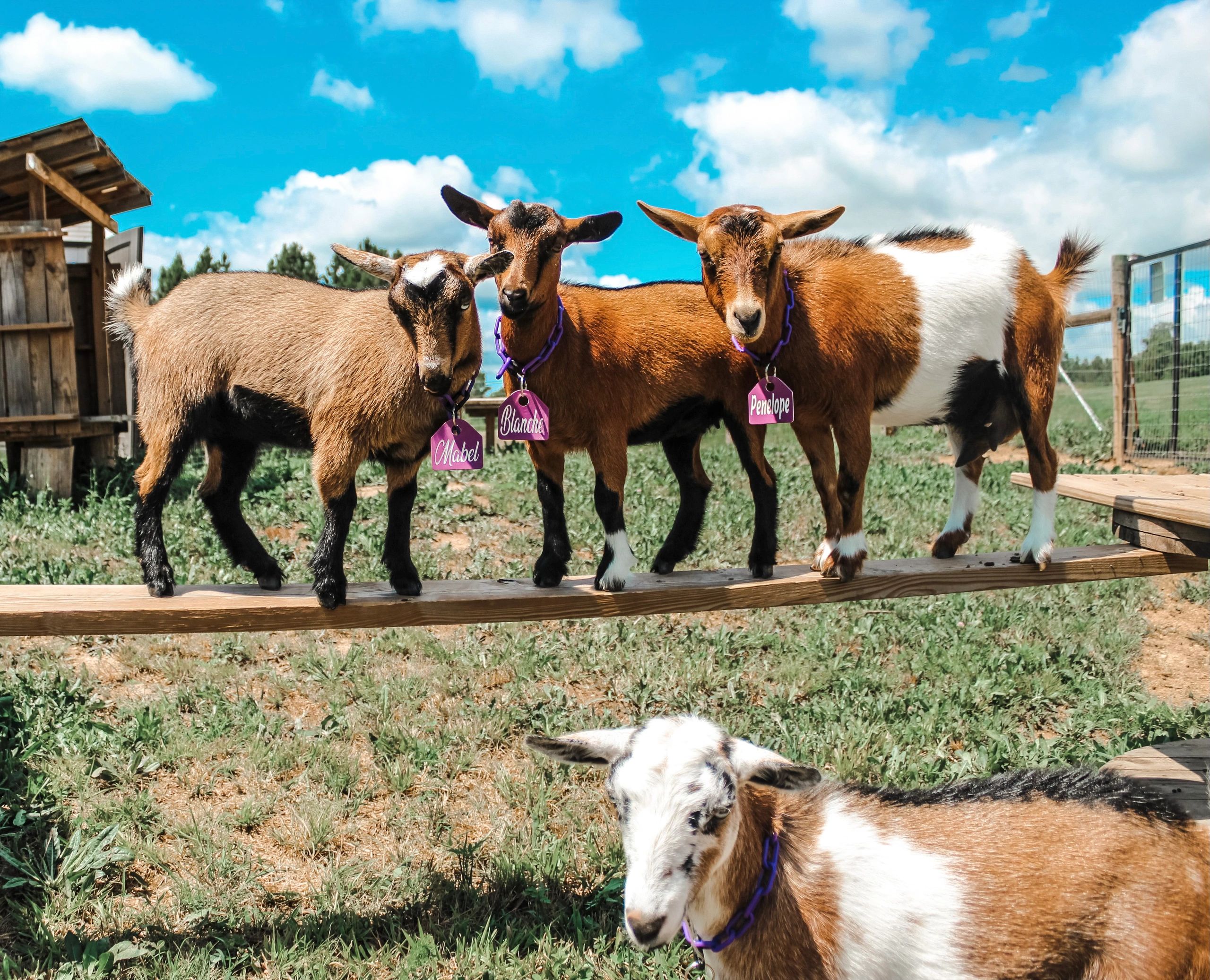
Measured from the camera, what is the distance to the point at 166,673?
4781mm

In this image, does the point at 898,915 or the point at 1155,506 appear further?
the point at 1155,506

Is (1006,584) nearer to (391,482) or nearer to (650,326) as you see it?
(650,326)

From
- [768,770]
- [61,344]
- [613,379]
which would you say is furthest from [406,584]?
[61,344]

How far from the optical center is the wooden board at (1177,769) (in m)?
3.27

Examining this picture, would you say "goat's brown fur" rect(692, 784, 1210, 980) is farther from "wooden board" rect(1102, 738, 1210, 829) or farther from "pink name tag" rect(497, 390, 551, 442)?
"pink name tag" rect(497, 390, 551, 442)

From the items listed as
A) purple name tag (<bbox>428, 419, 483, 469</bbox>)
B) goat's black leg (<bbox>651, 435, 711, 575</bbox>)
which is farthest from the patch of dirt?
purple name tag (<bbox>428, 419, 483, 469</bbox>)

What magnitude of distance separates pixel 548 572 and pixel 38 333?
7.00 m

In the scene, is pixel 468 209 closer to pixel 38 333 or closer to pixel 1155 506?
pixel 1155 506

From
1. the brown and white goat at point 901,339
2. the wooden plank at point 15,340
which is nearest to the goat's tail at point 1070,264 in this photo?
the brown and white goat at point 901,339

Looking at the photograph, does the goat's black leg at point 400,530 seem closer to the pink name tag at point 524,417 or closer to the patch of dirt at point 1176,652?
the pink name tag at point 524,417

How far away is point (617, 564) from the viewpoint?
2.93 metres

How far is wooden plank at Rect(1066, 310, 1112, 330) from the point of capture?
396 inches

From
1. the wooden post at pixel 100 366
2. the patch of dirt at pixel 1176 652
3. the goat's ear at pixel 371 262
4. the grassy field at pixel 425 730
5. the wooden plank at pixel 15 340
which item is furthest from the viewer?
the wooden post at pixel 100 366

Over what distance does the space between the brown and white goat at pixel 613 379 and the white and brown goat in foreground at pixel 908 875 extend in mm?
940
